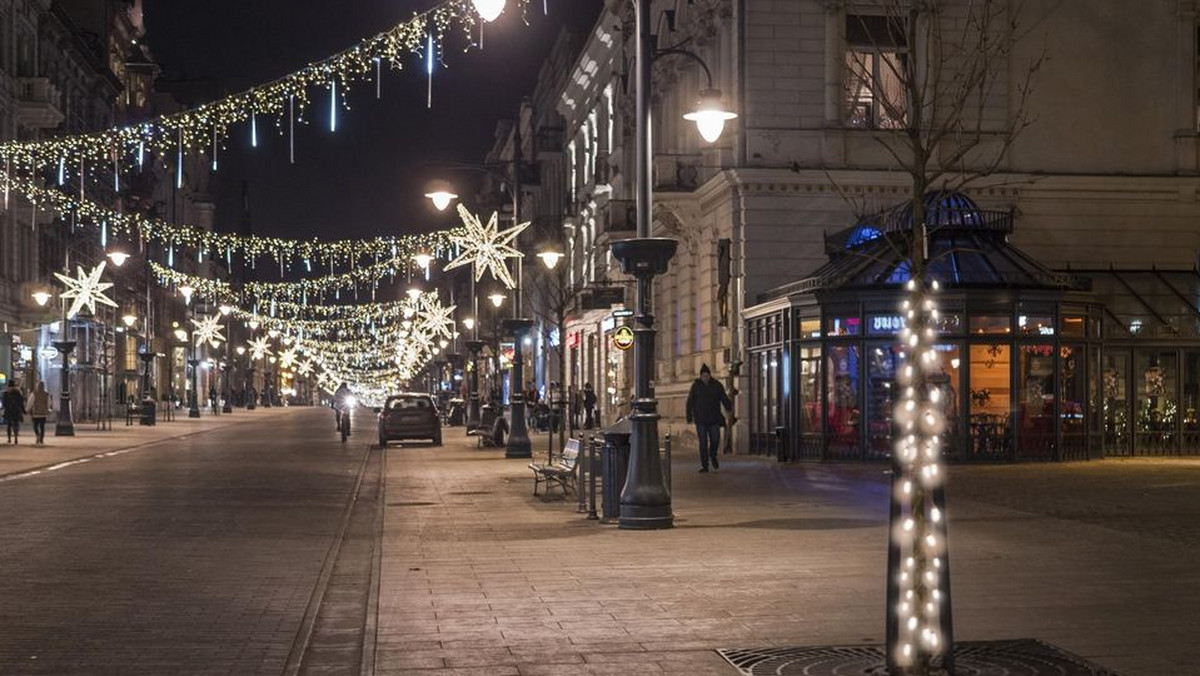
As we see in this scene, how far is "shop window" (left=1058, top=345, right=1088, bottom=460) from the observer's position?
Answer: 29.1 m

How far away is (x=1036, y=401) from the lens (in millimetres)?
28812

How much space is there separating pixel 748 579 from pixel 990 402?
17.6 metres

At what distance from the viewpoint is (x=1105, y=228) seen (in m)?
34.9

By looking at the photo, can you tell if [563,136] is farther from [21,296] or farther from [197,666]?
[197,666]

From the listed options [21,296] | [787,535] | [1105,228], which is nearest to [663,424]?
[1105,228]

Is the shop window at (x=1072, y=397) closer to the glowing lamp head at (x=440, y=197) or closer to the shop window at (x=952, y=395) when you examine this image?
the shop window at (x=952, y=395)

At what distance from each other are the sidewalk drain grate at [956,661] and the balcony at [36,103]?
55873 millimetres

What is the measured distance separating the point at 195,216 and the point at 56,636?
124012mm

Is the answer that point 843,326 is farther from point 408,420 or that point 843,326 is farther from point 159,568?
point 159,568

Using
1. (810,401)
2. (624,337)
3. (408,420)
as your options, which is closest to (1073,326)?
(810,401)

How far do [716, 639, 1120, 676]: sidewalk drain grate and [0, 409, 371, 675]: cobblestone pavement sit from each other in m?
2.73

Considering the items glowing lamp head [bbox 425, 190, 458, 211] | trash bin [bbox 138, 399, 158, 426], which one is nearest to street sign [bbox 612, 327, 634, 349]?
glowing lamp head [bbox 425, 190, 458, 211]

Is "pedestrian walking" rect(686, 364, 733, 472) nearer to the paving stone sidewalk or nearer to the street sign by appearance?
the street sign

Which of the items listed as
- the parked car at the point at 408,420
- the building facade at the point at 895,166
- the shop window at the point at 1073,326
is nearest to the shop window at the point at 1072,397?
the shop window at the point at 1073,326
